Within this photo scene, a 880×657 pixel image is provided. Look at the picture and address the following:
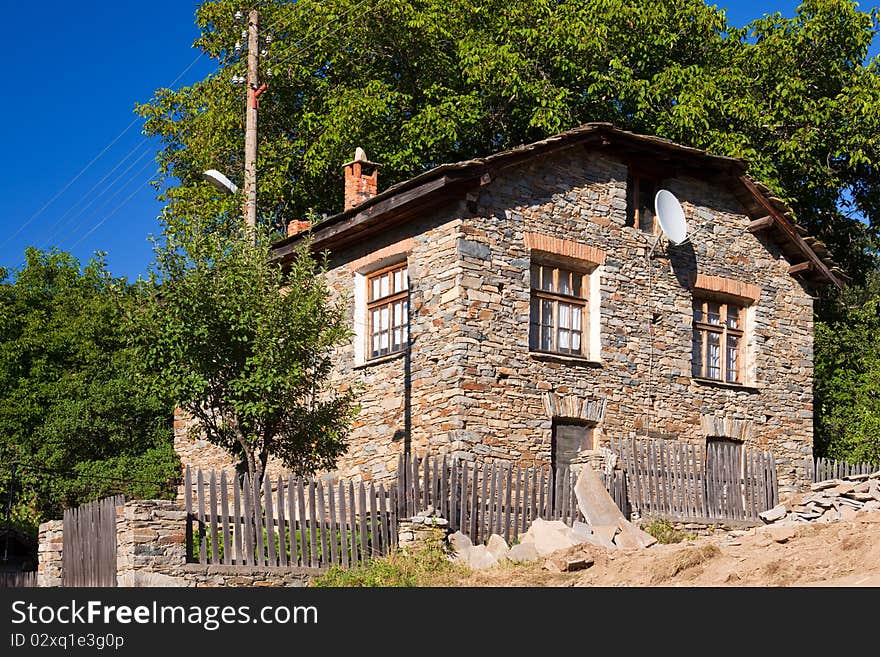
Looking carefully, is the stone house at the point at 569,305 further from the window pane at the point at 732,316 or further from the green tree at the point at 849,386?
the green tree at the point at 849,386

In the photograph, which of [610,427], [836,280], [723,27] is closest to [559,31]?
[723,27]

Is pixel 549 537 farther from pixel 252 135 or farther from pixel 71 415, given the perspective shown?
pixel 71 415

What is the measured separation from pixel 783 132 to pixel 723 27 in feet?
12.1

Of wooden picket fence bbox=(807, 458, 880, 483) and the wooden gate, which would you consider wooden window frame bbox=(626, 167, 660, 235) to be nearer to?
wooden picket fence bbox=(807, 458, 880, 483)

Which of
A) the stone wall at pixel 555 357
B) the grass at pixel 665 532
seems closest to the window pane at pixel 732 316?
the stone wall at pixel 555 357

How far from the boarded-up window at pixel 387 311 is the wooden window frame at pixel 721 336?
17.1ft

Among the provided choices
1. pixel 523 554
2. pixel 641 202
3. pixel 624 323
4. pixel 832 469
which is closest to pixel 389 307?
pixel 624 323

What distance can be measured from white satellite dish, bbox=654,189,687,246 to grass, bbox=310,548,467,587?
7.61 meters

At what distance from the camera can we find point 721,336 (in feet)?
67.5

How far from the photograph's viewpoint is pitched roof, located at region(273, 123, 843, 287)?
1706 cm

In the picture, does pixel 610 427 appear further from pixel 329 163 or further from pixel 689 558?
pixel 329 163

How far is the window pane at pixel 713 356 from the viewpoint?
799 inches

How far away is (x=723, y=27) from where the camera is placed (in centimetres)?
2852

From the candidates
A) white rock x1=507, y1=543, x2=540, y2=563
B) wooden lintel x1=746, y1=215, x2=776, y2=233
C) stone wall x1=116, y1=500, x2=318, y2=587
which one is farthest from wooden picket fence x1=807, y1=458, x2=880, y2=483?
stone wall x1=116, y1=500, x2=318, y2=587
